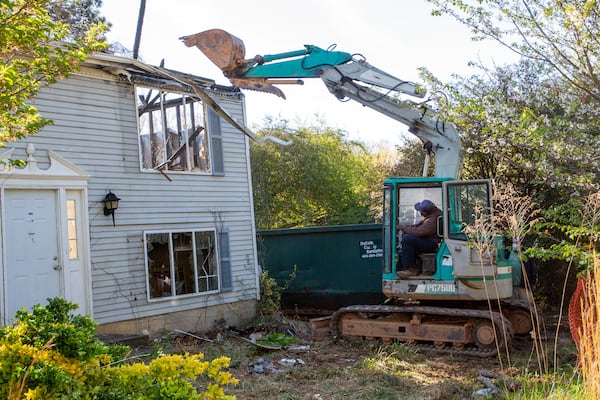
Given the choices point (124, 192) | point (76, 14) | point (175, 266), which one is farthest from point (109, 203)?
point (76, 14)

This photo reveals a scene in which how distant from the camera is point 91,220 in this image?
9.93 metres

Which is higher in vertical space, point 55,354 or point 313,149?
point 313,149

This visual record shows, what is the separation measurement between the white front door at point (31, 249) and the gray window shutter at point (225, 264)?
10.6 feet

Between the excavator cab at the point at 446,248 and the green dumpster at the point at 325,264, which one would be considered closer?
the excavator cab at the point at 446,248

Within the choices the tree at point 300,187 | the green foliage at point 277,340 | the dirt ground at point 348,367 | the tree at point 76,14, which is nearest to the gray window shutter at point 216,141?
the dirt ground at point 348,367

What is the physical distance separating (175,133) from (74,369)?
27.3 ft

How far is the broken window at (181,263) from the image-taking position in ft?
35.6

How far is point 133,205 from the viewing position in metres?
10.6

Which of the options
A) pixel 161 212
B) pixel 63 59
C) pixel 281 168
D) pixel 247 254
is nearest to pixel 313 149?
pixel 281 168

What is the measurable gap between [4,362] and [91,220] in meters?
6.72

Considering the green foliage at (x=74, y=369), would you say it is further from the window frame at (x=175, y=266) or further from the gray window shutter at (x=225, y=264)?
the gray window shutter at (x=225, y=264)

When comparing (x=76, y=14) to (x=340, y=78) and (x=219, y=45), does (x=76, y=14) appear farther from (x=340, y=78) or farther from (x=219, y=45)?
(x=340, y=78)

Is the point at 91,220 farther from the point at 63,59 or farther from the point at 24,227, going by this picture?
the point at 63,59

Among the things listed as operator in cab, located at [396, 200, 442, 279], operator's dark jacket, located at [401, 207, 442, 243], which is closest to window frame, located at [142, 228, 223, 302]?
operator in cab, located at [396, 200, 442, 279]
